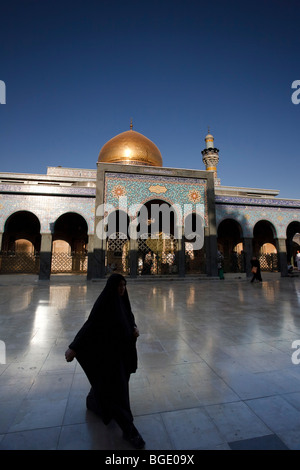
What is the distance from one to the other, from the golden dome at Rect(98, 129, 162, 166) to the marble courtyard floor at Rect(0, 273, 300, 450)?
1261 cm

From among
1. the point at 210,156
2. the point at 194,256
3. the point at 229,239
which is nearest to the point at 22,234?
the point at 194,256

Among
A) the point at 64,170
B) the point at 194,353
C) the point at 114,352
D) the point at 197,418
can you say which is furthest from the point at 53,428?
the point at 64,170

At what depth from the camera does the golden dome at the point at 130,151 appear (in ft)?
48.2

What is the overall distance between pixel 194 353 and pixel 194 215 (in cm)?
977

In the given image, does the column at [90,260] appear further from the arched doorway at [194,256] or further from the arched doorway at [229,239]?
the arched doorway at [229,239]

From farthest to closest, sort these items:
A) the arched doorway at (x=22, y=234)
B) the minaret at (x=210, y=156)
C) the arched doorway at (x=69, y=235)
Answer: the minaret at (x=210, y=156), the arched doorway at (x=69, y=235), the arched doorway at (x=22, y=234)

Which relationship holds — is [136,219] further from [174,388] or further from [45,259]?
[174,388]

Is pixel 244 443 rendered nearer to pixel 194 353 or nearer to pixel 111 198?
pixel 194 353

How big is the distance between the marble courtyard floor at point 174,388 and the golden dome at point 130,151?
12608 mm

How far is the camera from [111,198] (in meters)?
10.9

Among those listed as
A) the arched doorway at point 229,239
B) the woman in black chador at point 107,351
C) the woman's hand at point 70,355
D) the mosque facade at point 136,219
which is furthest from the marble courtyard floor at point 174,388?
the arched doorway at point 229,239

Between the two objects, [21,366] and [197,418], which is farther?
[21,366]

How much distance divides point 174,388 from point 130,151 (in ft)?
47.8
